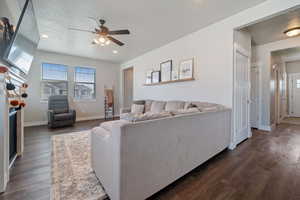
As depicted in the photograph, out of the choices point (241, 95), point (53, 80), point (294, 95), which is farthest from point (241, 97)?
point (53, 80)

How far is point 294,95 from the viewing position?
622cm

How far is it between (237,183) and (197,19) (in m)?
3.00

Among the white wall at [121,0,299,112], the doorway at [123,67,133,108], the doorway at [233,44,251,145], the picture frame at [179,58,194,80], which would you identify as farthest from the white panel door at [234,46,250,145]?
the doorway at [123,67,133,108]

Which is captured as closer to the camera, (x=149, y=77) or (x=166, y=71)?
(x=166, y=71)

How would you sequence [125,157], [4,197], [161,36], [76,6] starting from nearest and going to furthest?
[125,157]
[4,197]
[76,6]
[161,36]

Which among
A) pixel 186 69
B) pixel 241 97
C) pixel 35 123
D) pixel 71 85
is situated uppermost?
pixel 186 69

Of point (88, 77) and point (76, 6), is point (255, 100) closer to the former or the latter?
point (76, 6)

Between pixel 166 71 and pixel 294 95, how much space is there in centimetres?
666

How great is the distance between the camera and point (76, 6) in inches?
93.4

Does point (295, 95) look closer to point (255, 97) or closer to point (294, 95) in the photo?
A: point (294, 95)

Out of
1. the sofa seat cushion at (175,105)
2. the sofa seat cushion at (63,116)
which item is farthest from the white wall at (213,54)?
the sofa seat cushion at (63,116)

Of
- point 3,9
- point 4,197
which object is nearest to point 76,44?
point 3,9

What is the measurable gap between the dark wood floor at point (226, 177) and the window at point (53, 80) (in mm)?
3181

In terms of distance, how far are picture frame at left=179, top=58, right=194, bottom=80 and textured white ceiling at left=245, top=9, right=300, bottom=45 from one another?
57.5 inches
